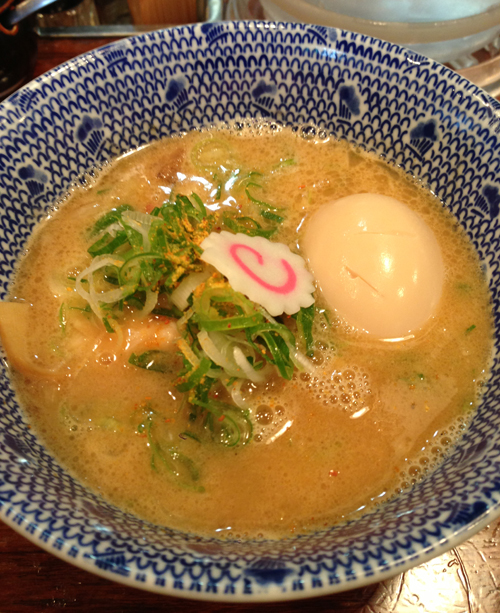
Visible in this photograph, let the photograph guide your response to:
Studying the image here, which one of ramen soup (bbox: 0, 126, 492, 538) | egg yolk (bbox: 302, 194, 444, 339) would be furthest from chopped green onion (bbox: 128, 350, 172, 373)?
egg yolk (bbox: 302, 194, 444, 339)

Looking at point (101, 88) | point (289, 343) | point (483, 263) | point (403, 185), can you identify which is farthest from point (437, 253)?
point (101, 88)

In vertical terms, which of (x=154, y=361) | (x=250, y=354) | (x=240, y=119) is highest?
(x=240, y=119)

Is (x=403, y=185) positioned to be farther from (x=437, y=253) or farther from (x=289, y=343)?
(x=289, y=343)

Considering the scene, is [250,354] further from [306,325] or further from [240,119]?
[240,119]

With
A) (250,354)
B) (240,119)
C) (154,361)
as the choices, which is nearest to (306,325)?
(250,354)

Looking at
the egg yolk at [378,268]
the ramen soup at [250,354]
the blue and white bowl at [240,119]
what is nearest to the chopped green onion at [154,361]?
the ramen soup at [250,354]

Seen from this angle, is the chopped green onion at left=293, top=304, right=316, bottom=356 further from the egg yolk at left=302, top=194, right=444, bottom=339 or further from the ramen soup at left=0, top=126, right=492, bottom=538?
the egg yolk at left=302, top=194, right=444, bottom=339
